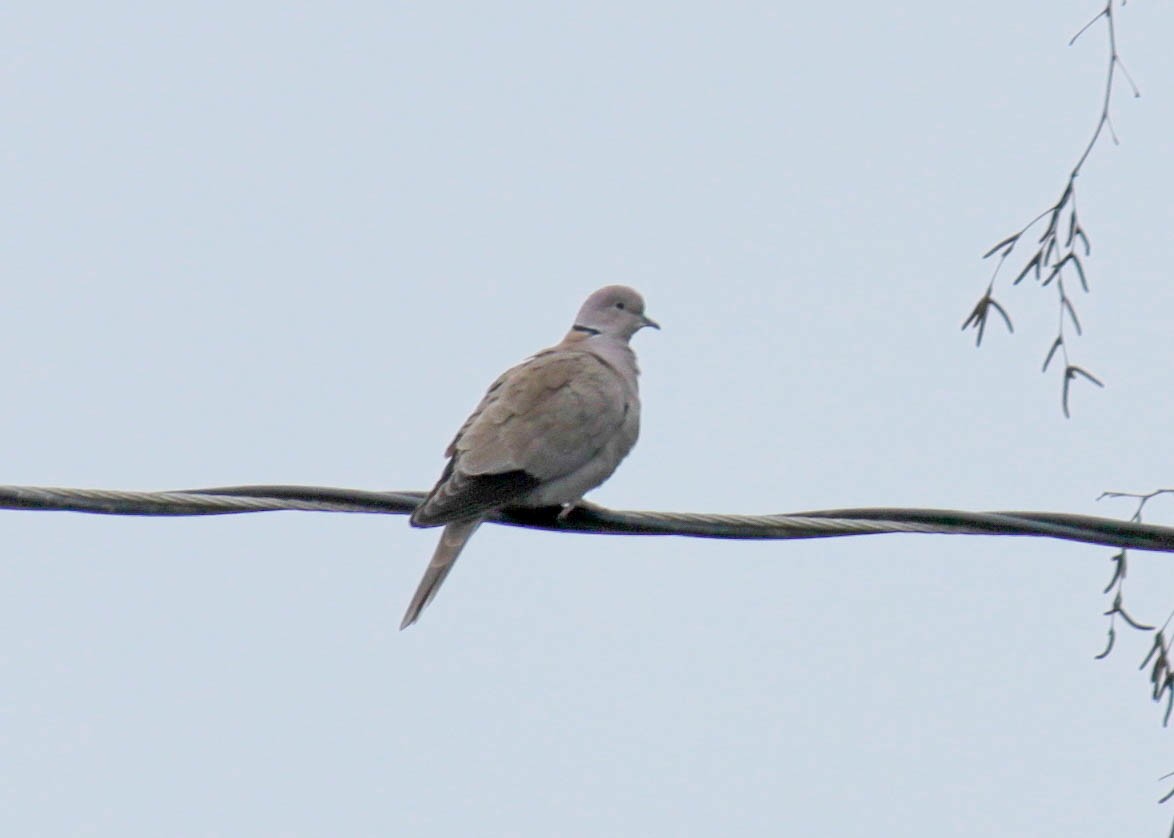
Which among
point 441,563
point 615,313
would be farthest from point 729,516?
point 615,313

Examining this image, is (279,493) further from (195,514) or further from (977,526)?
(977,526)

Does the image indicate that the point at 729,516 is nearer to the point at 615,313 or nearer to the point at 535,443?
the point at 535,443

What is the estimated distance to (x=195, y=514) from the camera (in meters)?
3.85

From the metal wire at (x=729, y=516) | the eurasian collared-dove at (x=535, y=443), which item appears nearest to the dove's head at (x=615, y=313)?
the eurasian collared-dove at (x=535, y=443)

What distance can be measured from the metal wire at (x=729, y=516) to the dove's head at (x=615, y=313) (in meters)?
2.78

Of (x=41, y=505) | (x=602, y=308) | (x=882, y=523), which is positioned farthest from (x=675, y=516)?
(x=602, y=308)

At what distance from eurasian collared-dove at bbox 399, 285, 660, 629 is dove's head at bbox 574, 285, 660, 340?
0.48 m

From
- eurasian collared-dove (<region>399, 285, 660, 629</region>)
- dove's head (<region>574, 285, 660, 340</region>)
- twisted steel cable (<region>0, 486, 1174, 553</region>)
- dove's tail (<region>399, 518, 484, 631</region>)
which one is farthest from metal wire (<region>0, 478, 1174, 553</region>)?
dove's head (<region>574, 285, 660, 340</region>)

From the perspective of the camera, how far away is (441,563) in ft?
16.9

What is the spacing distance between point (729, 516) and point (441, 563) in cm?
135

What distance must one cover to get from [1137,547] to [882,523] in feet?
1.76

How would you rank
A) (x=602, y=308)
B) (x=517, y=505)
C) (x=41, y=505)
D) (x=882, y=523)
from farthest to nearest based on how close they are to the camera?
(x=602, y=308) < (x=517, y=505) < (x=882, y=523) < (x=41, y=505)

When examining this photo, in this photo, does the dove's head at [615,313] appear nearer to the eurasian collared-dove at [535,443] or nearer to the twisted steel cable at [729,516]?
the eurasian collared-dove at [535,443]

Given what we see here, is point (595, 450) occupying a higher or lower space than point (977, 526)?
higher
